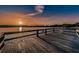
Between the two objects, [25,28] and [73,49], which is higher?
[25,28]

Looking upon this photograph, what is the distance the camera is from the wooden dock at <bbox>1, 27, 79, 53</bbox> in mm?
1929

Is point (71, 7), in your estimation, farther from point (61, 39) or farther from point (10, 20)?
point (10, 20)

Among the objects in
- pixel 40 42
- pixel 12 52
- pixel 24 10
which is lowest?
pixel 12 52

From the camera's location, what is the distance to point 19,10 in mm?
1933

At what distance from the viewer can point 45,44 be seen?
77.6 inches

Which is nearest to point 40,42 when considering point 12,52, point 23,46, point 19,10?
point 23,46

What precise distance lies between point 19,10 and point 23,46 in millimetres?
494

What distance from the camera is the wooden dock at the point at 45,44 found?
1929 millimetres

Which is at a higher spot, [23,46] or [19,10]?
[19,10]

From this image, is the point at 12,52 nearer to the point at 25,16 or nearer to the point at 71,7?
the point at 25,16

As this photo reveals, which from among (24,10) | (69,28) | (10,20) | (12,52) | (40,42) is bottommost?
(12,52)
